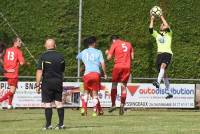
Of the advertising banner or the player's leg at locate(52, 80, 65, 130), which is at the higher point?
the advertising banner

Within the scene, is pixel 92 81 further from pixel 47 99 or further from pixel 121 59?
pixel 47 99

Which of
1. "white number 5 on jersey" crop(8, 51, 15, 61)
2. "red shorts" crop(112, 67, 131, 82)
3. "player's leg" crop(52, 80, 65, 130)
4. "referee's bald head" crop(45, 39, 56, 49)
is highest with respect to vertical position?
"white number 5 on jersey" crop(8, 51, 15, 61)

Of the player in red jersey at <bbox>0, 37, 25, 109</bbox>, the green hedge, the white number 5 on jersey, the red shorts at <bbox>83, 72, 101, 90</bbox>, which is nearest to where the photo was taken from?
the red shorts at <bbox>83, 72, 101, 90</bbox>

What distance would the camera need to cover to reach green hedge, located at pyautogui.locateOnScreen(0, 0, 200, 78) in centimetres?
2988

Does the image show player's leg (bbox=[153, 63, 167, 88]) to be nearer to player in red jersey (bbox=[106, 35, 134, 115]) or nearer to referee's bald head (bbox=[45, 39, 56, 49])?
player in red jersey (bbox=[106, 35, 134, 115])

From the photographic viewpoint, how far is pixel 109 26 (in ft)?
99.3

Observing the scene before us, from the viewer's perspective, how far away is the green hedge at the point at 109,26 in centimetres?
2988

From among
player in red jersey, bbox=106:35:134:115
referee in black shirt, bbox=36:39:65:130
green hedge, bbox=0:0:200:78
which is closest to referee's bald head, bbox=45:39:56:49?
referee in black shirt, bbox=36:39:65:130

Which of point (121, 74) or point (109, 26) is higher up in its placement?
point (109, 26)

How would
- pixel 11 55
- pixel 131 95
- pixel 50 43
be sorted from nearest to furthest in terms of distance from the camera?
pixel 50 43 < pixel 11 55 < pixel 131 95

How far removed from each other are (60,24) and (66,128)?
53.5 feet

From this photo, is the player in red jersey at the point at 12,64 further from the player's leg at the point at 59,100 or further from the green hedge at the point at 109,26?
the green hedge at the point at 109,26

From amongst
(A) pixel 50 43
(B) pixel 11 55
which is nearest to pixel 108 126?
(A) pixel 50 43

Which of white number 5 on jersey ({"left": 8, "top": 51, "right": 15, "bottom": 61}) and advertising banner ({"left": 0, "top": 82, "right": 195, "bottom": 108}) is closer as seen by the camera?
white number 5 on jersey ({"left": 8, "top": 51, "right": 15, "bottom": 61})
